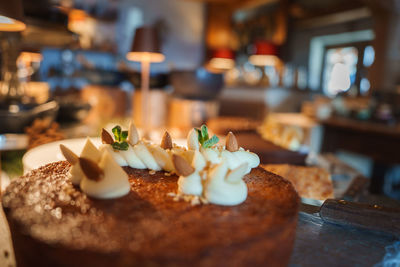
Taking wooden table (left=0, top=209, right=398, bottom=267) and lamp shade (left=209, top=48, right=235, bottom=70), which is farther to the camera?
lamp shade (left=209, top=48, right=235, bottom=70)

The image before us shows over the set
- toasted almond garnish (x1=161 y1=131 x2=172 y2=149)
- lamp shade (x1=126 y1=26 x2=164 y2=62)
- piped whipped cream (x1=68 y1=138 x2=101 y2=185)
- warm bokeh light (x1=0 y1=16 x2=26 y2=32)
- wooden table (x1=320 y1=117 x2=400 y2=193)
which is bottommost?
wooden table (x1=320 y1=117 x2=400 y2=193)

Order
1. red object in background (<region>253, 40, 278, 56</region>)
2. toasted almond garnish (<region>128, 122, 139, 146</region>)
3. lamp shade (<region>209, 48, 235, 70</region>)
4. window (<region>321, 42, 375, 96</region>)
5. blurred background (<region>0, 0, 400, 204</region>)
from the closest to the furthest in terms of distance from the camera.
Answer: toasted almond garnish (<region>128, 122, 139, 146</region>) → blurred background (<region>0, 0, 400, 204</region>) → red object in background (<region>253, 40, 278, 56</region>) → window (<region>321, 42, 375, 96</region>) → lamp shade (<region>209, 48, 235, 70</region>)

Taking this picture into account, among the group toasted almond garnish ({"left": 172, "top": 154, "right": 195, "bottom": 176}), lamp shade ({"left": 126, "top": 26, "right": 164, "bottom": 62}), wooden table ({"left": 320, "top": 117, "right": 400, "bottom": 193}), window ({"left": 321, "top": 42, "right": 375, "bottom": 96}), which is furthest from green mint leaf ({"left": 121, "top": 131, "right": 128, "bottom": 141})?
window ({"left": 321, "top": 42, "right": 375, "bottom": 96})

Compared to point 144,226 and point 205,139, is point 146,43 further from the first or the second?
point 144,226

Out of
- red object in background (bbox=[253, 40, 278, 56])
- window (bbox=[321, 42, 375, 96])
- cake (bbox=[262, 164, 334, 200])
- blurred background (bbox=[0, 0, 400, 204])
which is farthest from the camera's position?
window (bbox=[321, 42, 375, 96])

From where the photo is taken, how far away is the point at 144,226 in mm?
719

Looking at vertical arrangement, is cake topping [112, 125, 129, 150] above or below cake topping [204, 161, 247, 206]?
above

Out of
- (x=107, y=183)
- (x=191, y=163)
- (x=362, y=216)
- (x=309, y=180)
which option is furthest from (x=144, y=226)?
(x=309, y=180)

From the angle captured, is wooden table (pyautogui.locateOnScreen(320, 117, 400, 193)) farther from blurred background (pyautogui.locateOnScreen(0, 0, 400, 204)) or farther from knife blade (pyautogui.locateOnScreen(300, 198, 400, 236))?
knife blade (pyautogui.locateOnScreen(300, 198, 400, 236))

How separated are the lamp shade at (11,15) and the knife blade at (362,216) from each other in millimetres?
1353

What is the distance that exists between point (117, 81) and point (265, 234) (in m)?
6.82

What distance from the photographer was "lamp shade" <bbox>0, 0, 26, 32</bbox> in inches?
46.4

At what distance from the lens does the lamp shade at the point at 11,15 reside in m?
1.18

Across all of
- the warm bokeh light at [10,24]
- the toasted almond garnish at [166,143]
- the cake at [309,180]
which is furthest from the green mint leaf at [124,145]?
the warm bokeh light at [10,24]
